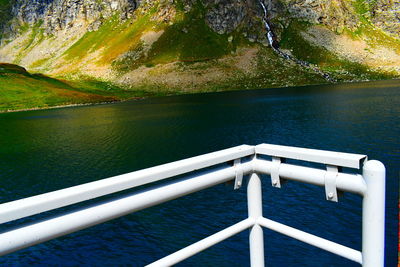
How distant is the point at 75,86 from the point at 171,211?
160610 millimetres

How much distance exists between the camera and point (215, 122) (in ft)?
224

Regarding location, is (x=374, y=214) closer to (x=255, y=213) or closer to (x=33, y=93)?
(x=255, y=213)

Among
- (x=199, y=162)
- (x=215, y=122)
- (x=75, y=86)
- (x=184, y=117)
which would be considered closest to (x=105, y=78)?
(x=75, y=86)

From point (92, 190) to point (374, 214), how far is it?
274 cm

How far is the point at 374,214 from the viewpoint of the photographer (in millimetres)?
3203

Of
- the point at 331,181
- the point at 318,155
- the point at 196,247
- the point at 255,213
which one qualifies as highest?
the point at 318,155

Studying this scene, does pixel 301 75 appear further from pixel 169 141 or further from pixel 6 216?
pixel 6 216

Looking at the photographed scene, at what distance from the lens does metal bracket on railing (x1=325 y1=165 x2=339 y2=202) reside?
134 inches

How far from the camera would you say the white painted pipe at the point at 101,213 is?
2645mm

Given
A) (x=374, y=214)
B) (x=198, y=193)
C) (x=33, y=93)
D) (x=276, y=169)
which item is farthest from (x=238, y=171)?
(x=33, y=93)

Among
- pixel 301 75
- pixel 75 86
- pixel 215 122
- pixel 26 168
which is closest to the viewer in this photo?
pixel 26 168

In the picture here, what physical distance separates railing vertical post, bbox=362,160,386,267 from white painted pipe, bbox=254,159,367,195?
86mm

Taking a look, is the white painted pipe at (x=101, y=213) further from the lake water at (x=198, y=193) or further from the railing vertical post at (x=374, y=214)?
the lake water at (x=198, y=193)

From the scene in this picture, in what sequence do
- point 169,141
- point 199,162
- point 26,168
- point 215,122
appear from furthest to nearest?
1. point 215,122
2. point 169,141
3. point 26,168
4. point 199,162
